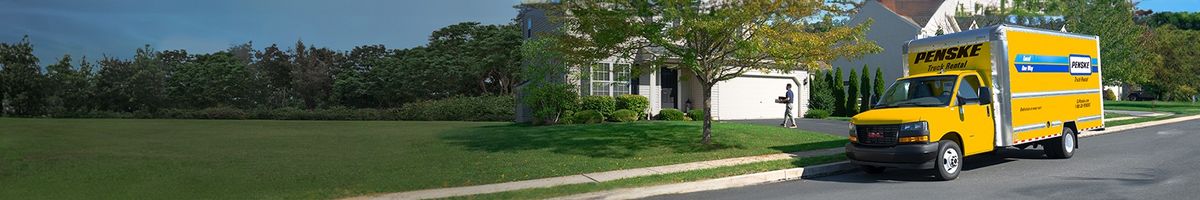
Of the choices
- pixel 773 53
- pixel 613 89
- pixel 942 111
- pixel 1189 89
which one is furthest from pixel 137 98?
pixel 1189 89

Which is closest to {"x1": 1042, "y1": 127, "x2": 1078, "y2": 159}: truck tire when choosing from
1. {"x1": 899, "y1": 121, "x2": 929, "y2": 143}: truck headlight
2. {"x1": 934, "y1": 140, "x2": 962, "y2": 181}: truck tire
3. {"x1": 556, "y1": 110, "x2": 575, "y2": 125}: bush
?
{"x1": 934, "y1": 140, "x2": 962, "y2": 181}: truck tire

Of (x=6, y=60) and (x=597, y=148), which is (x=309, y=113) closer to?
(x=6, y=60)

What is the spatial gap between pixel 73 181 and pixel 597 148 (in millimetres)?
8952

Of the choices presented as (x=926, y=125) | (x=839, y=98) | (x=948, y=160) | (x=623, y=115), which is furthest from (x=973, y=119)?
(x=839, y=98)

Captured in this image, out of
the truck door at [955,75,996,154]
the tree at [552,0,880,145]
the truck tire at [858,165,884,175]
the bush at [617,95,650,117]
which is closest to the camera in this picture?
the truck door at [955,75,996,154]

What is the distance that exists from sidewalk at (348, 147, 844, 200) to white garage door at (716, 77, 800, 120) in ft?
46.2

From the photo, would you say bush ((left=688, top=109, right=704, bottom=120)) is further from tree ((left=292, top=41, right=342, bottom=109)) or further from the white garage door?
tree ((left=292, top=41, right=342, bottom=109))

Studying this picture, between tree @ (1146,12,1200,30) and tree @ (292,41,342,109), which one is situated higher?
tree @ (1146,12,1200,30)

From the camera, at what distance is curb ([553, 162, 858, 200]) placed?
8.91m

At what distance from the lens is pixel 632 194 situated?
8984 mm

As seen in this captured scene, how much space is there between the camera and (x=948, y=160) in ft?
32.3

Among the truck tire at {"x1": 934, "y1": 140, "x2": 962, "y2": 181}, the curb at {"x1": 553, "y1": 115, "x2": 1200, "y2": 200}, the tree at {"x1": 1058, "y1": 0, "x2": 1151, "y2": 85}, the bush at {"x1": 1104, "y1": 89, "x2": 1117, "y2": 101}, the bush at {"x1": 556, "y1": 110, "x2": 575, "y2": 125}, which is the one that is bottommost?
the curb at {"x1": 553, "y1": 115, "x2": 1200, "y2": 200}

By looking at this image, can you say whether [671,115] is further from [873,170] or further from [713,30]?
[873,170]

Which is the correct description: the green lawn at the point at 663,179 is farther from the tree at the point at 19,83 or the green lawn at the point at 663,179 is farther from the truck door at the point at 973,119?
the tree at the point at 19,83
